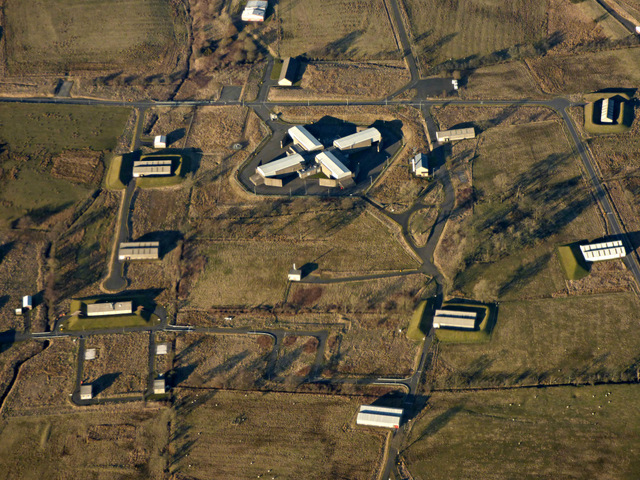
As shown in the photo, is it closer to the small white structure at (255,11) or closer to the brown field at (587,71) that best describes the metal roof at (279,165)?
the small white structure at (255,11)

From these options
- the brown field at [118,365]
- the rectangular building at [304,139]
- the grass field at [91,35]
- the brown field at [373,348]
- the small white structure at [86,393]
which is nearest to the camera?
the small white structure at [86,393]

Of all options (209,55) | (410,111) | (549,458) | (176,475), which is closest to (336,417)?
(176,475)

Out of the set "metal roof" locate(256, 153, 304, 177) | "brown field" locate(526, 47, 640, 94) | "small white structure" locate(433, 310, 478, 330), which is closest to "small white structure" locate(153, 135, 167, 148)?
"metal roof" locate(256, 153, 304, 177)

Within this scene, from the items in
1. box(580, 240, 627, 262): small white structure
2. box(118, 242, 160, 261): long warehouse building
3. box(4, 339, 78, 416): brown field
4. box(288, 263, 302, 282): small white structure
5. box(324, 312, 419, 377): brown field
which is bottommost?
box(4, 339, 78, 416): brown field


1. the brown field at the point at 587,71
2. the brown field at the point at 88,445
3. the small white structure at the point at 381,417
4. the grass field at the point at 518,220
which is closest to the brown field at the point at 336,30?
the brown field at the point at 587,71

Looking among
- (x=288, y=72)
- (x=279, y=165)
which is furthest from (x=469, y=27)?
(x=279, y=165)

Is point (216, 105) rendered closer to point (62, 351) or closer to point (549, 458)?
point (62, 351)

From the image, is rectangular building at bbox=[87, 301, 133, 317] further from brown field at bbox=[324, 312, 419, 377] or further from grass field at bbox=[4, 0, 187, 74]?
grass field at bbox=[4, 0, 187, 74]

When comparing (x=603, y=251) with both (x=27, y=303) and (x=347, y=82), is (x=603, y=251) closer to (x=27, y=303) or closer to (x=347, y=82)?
(x=347, y=82)
